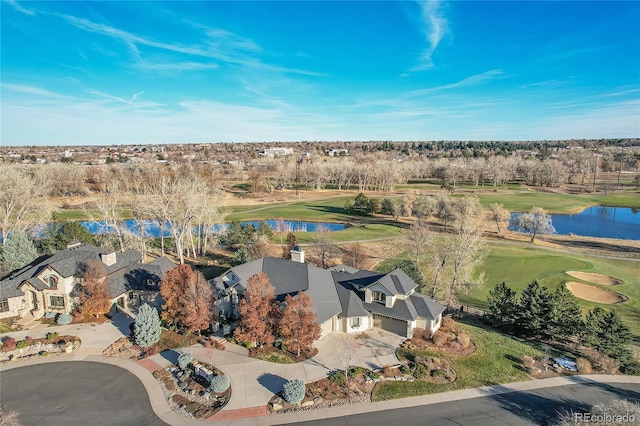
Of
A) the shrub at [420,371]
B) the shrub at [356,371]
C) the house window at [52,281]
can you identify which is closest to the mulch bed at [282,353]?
the shrub at [356,371]

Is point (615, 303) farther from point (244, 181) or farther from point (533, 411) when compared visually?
point (244, 181)

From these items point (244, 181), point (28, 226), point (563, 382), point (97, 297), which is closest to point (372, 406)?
point (563, 382)

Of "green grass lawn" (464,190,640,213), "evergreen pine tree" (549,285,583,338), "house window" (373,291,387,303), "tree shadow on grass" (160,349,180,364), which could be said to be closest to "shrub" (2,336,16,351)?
"tree shadow on grass" (160,349,180,364)

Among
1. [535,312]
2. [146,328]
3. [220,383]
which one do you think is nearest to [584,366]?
[535,312]

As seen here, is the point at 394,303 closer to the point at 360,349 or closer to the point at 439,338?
the point at 439,338

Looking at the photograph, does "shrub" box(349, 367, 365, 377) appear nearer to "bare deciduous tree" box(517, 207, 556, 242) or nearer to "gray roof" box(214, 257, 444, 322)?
"gray roof" box(214, 257, 444, 322)

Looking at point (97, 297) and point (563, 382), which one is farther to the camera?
point (97, 297)
